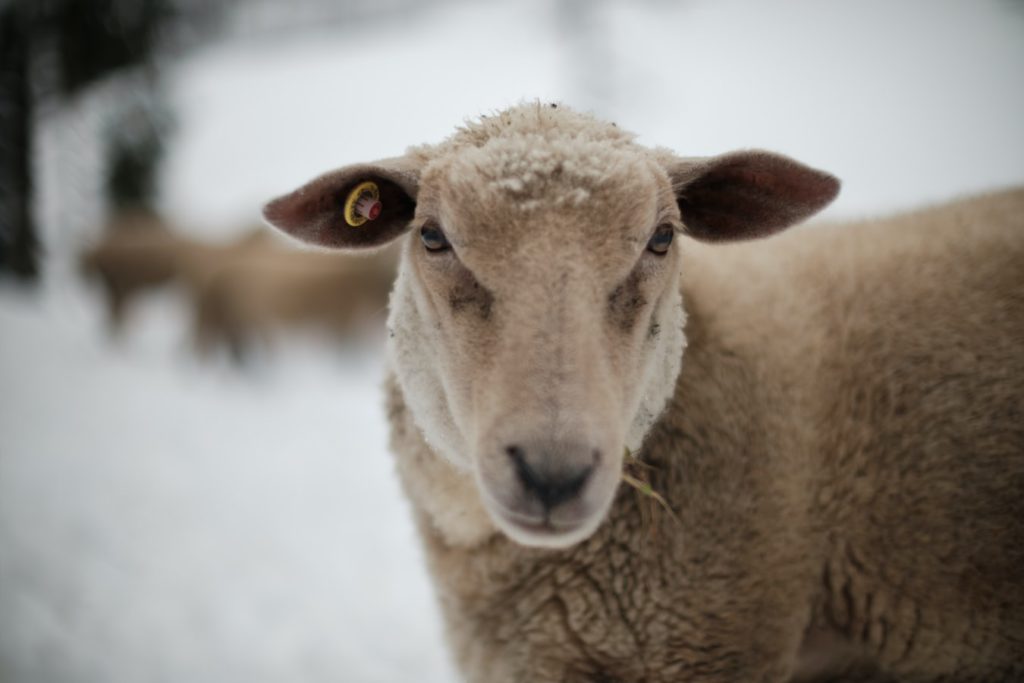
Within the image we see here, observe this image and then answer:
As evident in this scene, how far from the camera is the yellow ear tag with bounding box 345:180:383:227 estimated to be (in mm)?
1971

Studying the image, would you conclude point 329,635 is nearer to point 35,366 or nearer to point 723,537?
point 723,537

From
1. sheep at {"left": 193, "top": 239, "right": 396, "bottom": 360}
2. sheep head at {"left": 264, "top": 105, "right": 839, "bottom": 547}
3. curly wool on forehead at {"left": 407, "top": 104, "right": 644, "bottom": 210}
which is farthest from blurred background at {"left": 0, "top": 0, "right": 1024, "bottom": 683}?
sheep head at {"left": 264, "top": 105, "right": 839, "bottom": 547}

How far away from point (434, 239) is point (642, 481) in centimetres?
100

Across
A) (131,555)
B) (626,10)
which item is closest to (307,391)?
(131,555)

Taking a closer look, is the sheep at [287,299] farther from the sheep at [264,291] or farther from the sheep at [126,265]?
the sheep at [126,265]

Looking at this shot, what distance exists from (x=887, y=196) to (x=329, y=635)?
13.5m

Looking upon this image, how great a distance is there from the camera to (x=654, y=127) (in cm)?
1970

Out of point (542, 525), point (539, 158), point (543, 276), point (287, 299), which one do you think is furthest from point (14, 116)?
point (542, 525)

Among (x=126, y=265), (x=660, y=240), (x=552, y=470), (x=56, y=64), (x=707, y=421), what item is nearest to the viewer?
(x=552, y=470)

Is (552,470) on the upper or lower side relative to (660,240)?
lower

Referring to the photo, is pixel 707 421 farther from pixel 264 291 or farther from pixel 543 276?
pixel 264 291

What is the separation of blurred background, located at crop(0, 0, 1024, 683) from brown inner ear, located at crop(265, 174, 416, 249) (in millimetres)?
523

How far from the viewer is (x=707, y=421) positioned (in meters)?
2.10

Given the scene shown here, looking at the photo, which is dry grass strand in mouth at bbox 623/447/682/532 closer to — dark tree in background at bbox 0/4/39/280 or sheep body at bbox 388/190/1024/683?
sheep body at bbox 388/190/1024/683
